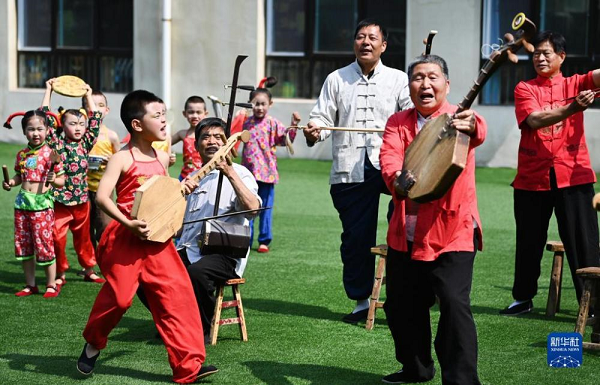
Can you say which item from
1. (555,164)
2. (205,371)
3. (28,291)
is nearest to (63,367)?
(205,371)

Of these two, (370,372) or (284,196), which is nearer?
(370,372)

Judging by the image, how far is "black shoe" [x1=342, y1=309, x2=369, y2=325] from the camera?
7.24 m

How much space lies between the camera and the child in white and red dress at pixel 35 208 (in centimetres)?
816

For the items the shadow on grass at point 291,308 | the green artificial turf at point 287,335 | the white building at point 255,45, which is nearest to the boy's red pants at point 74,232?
the green artificial turf at point 287,335

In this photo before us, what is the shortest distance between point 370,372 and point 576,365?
119 cm

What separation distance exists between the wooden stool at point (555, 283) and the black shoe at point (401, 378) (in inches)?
81.9

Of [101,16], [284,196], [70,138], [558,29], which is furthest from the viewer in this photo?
[101,16]

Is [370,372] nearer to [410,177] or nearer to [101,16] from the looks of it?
[410,177]

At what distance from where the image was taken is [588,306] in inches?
258

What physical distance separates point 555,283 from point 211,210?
2.55 m

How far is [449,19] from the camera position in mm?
16875

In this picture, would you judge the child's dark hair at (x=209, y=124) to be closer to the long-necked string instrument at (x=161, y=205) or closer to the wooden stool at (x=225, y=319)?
the wooden stool at (x=225, y=319)

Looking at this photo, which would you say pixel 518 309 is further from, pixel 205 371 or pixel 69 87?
pixel 69 87

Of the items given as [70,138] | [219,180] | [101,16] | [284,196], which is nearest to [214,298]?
[219,180]
